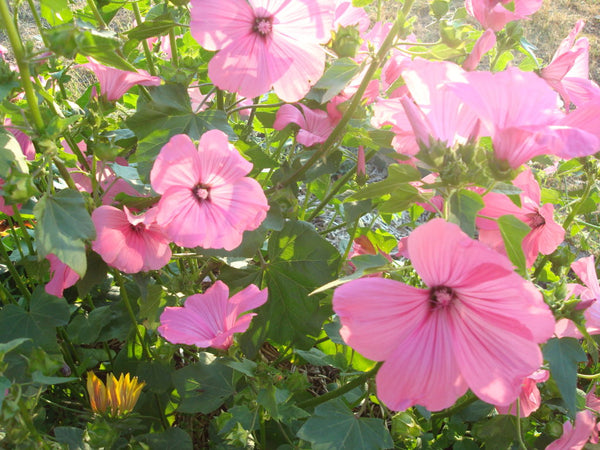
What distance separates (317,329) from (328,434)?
0.28 meters

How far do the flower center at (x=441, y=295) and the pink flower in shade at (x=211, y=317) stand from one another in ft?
1.13

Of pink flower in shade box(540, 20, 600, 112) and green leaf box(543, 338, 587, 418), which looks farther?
pink flower in shade box(540, 20, 600, 112)

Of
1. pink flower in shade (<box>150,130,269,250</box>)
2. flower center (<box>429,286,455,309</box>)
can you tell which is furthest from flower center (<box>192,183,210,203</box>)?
flower center (<box>429,286,455,309</box>)

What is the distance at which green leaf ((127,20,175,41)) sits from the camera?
1052mm

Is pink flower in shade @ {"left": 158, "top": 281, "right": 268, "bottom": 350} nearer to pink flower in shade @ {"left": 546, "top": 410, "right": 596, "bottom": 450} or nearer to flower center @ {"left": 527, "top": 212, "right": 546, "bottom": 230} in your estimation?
flower center @ {"left": 527, "top": 212, "right": 546, "bottom": 230}

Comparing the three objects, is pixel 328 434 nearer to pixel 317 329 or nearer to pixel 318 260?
pixel 317 329

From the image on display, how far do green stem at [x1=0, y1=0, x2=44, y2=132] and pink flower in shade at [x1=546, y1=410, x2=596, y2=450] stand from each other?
1.13 m

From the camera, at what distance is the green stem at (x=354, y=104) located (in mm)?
938

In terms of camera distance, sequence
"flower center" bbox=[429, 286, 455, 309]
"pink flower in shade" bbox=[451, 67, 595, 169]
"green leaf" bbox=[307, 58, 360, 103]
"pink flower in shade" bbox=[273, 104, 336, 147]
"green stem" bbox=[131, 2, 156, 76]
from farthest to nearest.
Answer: "green stem" bbox=[131, 2, 156, 76] < "pink flower in shade" bbox=[273, 104, 336, 147] < "green leaf" bbox=[307, 58, 360, 103] < "flower center" bbox=[429, 286, 455, 309] < "pink flower in shade" bbox=[451, 67, 595, 169]

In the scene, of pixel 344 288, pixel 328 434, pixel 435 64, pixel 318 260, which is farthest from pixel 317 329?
pixel 435 64

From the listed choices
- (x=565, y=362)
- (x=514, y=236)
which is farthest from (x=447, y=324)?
(x=565, y=362)

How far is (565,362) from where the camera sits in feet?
3.04

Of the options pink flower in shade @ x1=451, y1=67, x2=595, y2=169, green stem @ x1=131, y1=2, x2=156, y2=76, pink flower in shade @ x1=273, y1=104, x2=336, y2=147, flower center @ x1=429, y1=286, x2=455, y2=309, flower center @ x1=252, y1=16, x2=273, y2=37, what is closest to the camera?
pink flower in shade @ x1=451, y1=67, x2=595, y2=169

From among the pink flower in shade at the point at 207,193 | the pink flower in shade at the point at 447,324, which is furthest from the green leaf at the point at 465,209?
the pink flower in shade at the point at 207,193
